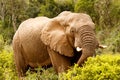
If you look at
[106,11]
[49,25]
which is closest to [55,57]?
[49,25]

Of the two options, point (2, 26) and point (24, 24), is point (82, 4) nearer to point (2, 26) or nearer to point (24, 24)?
point (2, 26)

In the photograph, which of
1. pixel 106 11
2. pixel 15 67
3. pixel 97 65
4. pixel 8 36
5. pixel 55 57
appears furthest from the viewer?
pixel 8 36

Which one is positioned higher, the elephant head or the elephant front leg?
the elephant head

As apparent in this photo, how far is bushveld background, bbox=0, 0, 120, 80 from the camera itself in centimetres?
564

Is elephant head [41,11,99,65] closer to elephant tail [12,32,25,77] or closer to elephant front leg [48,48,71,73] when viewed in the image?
elephant front leg [48,48,71,73]

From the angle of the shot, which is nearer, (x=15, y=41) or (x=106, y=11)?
(x=15, y=41)

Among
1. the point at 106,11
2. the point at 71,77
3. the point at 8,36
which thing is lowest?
the point at 8,36

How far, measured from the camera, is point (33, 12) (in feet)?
A: 117

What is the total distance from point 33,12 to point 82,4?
918cm

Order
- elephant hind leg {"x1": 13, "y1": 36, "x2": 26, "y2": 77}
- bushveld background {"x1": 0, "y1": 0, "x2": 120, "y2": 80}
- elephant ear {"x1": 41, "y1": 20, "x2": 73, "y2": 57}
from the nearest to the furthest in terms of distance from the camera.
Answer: bushveld background {"x1": 0, "y1": 0, "x2": 120, "y2": 80}
elephant ear {"x1": 41, "y1": 20, "x2": 73, "y2": 57}
elephant hind leg {"x1": 13, "y1": 36, "x2": 26, "y2": 77}

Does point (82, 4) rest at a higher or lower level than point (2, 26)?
higher

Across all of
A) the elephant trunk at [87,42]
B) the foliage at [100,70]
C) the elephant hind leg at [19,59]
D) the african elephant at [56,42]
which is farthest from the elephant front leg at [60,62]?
the foliage at [100,70]

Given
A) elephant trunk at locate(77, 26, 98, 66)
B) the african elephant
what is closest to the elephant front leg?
the african elephant

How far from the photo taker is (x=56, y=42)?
8180 millimetres
